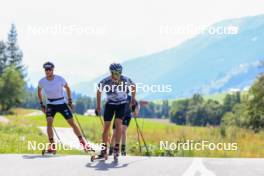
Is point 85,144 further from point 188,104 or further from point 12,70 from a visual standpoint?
point 188,104

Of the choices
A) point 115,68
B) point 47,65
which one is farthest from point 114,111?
point 47,65

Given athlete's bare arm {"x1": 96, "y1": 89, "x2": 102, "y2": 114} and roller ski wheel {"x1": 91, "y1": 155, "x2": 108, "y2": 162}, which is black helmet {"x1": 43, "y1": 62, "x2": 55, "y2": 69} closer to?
athlete's bare arm {"x1": 96, "y1": 89, "x2": 102, "y2": 114}

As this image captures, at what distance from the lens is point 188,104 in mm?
170375

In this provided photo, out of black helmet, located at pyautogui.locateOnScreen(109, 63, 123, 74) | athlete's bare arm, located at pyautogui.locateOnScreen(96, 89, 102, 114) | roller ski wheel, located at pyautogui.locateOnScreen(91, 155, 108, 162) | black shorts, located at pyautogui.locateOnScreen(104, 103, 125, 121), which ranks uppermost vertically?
black helmet, located at pyautogui.locateOnScreen(109, 63, 123, 74)

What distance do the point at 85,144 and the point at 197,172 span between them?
14.0ft

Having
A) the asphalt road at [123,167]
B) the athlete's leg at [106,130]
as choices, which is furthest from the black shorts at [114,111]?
the asphalt road at [123,167]

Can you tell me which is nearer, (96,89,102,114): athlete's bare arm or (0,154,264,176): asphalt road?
(0,154,264,176): asphalt road

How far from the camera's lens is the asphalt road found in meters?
8.84

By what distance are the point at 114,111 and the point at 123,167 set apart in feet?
7.21

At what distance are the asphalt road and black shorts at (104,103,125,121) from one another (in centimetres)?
94

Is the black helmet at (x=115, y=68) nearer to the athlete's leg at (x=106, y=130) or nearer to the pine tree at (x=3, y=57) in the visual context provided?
the athlete's leg at (x=106, y=130)

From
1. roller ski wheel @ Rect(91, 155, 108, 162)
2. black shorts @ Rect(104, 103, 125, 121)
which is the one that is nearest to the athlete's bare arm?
black shorts @ Rect(104, 103, 125, 121)

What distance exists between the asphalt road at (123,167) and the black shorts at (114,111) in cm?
94

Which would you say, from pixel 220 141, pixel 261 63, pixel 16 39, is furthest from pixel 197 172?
pixel 16 39
